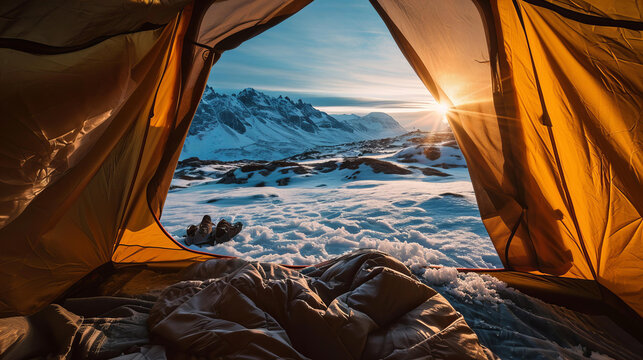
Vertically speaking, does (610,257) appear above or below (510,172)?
below

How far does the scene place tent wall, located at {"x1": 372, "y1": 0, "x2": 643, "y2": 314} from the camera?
1.40 m

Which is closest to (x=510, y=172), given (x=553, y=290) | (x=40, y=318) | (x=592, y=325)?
(x=553, y=290)

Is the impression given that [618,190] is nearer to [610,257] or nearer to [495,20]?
[610,257]

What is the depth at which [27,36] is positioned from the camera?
38.1 inches

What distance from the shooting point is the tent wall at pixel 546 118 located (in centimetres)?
140

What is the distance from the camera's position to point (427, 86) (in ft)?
8.17

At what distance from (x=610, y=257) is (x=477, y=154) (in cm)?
103

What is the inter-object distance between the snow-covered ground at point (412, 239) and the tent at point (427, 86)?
405 mm

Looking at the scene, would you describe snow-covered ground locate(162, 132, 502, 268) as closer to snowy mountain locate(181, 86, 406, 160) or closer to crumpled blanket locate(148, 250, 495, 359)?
crumpled blanket locate(148, 250, 495, 359)

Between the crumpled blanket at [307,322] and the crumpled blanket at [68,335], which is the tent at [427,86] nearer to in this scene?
the crumpled blanket at [68,335]

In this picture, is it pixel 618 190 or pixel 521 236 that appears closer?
pixel 618 190

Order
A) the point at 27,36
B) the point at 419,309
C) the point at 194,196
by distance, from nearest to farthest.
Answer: the point at 27,36 < the point at 419,309 < the point at 194,196

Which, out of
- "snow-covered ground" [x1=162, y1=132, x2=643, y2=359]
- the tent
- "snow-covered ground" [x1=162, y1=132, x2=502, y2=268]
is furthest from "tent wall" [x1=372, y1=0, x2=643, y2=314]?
"snow-covered ground" [x1=162, y1=132, x2=502, y2=268]

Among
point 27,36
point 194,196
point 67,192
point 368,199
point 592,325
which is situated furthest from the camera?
point 194,196
